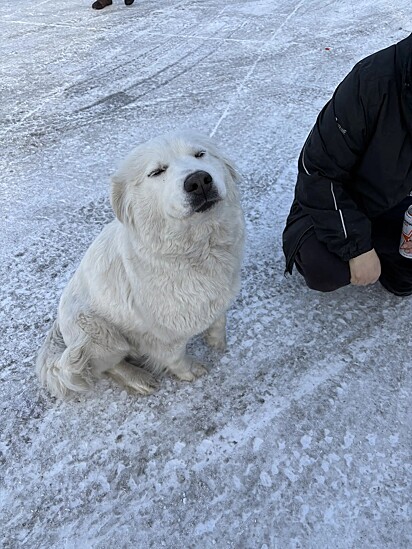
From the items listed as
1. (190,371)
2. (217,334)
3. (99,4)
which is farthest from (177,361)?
(99,4)

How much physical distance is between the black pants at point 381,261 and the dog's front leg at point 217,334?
53 centimetres

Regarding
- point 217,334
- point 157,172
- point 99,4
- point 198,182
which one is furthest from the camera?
point 99,4

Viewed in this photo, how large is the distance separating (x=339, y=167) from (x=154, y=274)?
97cm

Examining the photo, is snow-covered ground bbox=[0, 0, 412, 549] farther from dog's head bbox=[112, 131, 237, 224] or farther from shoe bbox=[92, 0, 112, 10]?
shoe bbox=[92, 0, 112, 10]

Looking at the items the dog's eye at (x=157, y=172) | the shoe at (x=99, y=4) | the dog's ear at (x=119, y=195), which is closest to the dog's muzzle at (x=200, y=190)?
the dog's eye at (x=157, y=172)

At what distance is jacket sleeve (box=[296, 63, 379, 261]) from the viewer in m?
1.88

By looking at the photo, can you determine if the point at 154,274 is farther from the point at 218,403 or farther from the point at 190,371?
the point at 218,403

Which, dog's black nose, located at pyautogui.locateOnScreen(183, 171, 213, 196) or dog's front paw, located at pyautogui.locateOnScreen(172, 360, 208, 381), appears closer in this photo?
dog's black nose, located at pyautogui.locateOnScreen(183, 171, 213, 196)

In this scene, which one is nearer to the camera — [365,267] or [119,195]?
[119,195]

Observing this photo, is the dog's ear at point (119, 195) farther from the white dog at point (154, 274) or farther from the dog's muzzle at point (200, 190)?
the dog's muzzle at point (200, 190)

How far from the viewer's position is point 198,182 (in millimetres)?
1497

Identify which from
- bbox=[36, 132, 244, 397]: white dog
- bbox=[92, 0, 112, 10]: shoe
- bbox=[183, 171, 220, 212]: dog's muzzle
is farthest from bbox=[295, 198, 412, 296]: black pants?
bbox=[92, 0, 112, 10]: shoe

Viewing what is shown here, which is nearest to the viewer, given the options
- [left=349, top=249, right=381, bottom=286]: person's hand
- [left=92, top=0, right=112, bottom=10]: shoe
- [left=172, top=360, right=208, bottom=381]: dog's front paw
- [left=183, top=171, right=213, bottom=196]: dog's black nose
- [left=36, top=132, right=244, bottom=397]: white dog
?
[left=183, top=171, right=213, bottom=196]: dog's black nose

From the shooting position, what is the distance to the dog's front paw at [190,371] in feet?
6.50
